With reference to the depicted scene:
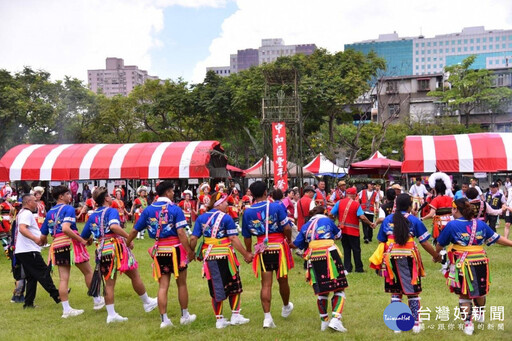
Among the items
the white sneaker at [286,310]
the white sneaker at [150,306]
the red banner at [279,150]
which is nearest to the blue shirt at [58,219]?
the white sneaker at [150,306]

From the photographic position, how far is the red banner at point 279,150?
17312mm

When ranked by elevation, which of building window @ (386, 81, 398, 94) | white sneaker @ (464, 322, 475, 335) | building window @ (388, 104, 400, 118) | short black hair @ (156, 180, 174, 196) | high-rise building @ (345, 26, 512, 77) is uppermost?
high-rise building @ (345, 26, 512, 77)

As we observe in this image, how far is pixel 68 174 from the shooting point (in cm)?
2202

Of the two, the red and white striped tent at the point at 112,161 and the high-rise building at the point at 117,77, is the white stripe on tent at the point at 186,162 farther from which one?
the high-rise building at the point at 117,77

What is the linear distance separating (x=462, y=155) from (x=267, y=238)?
48.5ft

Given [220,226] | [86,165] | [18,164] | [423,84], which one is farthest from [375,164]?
[423,84]

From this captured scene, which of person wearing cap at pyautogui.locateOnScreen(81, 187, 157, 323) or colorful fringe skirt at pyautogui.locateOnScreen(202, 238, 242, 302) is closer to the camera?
colorful fringe skirt at pyautogui.locateOnScreen(202, 238, 242, 302)

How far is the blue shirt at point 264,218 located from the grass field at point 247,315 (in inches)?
48.2

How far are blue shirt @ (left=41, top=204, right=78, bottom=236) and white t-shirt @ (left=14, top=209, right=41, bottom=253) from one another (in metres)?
0.36

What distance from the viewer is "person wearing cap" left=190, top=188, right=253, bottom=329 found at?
6.10 m

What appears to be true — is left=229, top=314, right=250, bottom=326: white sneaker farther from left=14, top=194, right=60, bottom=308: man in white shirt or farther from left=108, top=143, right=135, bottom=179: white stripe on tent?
left=108, top=143, right=135, bottom=179: white stripe on tent

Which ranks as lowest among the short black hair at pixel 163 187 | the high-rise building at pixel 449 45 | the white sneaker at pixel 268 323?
the white sneaker at pixel 268 323

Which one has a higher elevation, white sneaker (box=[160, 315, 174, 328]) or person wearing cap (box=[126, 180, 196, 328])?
person wearing cap (box=[126, 180, 196, 328])

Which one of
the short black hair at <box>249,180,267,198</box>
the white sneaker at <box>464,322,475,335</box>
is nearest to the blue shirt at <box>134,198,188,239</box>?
the short black hair at <box>249,180,267,198</box>
